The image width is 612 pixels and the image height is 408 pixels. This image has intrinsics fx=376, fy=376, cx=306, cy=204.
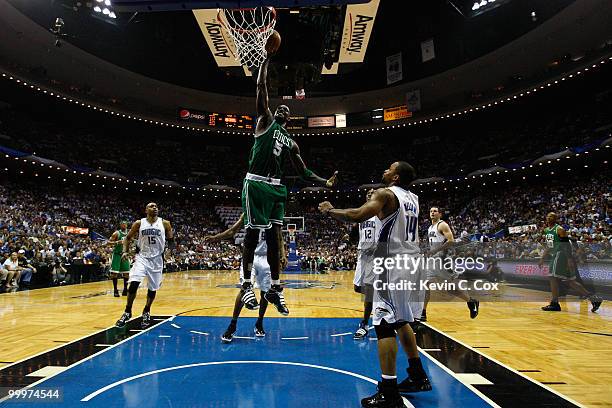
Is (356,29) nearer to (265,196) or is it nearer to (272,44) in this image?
(272,44)

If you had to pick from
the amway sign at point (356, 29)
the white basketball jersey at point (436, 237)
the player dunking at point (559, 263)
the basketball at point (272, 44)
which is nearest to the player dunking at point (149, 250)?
the basketball at point (272, 44)

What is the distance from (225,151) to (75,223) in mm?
15118

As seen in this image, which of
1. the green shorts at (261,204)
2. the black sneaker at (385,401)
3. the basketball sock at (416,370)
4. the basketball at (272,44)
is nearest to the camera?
the black sneaker at (385,401)

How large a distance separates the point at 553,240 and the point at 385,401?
25.0ft

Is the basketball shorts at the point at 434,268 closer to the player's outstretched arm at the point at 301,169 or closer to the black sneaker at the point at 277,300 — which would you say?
the player's outstretched arm at the point at 301,169

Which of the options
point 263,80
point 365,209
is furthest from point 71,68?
point 365,209

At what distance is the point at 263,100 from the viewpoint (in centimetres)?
403

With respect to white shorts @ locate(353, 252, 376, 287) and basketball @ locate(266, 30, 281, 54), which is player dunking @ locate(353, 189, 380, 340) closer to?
white shorts @ locate(353, 252, 376, 287)

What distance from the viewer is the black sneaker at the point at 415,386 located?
320cm

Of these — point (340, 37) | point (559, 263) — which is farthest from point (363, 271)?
point (340, 37)

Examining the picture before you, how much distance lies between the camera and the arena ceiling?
2089 centimetres

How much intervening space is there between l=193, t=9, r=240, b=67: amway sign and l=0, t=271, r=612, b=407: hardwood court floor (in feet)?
34.0

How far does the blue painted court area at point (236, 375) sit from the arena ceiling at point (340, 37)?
10.9 m

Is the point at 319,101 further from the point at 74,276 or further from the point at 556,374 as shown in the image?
the point at 556,374
